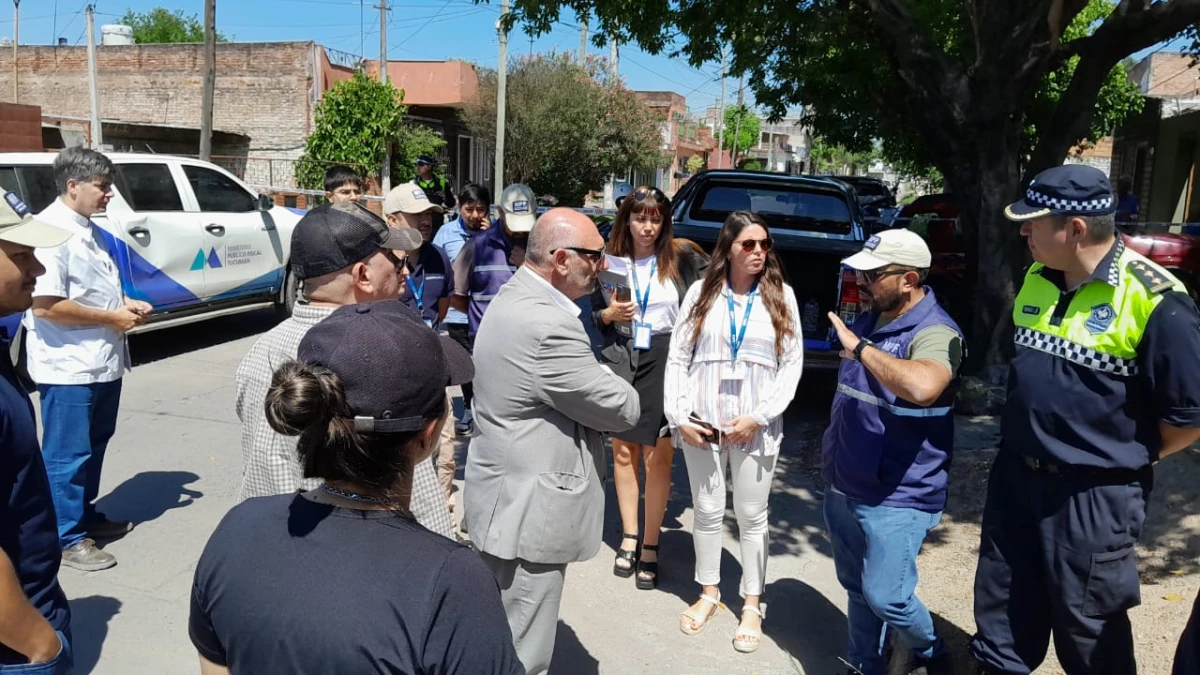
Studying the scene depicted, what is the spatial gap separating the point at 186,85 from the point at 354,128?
8.08 meters

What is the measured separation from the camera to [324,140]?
79.7 ft

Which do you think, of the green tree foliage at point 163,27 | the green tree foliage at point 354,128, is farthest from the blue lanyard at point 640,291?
the green tree foliage at point 163,27

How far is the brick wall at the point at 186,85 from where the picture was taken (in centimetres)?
2645

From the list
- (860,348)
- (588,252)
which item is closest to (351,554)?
(588,252)

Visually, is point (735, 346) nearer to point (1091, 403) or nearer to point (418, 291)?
point (1091, 403)

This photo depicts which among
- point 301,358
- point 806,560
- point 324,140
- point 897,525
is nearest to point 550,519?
point 897,525

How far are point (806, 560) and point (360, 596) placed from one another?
3.94 metres

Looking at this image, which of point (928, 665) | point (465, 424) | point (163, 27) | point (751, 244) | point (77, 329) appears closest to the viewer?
point (928, 665)

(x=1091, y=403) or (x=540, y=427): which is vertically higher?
(x=1091, y=403)

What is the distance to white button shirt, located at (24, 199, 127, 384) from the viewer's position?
4219 millimetres

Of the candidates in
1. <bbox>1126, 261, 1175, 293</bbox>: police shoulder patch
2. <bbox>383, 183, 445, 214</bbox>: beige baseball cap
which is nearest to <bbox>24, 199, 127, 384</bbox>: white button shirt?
<bbox>383, 183, 445, 214</bbox>: beige baseball cap

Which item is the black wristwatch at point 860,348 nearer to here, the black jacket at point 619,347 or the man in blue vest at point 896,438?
the man in blue vest at point 896,438

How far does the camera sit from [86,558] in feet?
14.5

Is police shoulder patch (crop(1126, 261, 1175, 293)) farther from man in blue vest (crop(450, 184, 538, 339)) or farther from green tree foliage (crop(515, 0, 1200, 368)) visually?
green tree foliage (crop(515, 0, 1200, 368))
